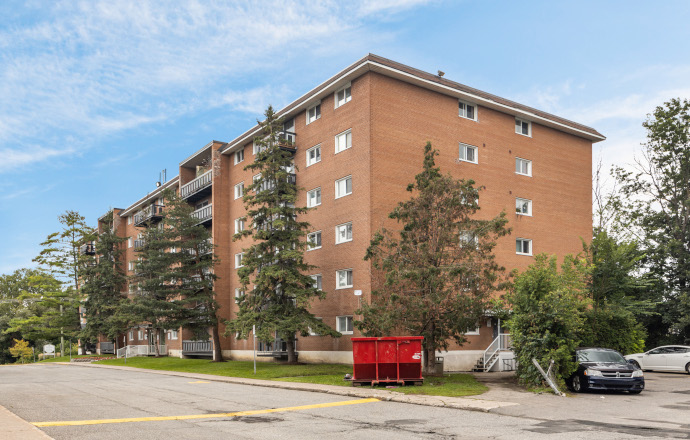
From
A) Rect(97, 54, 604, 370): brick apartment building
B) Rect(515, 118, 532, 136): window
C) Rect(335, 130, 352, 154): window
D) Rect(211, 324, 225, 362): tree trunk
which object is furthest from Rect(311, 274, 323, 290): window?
Rect(515, 118, 532, 136): window

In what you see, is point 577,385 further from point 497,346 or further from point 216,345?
point 216,345

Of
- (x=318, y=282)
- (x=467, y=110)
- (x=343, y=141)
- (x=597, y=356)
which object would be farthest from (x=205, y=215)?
(x=597, y=356)

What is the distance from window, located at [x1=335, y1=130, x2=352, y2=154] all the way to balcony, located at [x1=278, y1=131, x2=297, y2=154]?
3146mm

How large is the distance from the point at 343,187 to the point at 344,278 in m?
4.90

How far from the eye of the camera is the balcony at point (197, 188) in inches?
1774

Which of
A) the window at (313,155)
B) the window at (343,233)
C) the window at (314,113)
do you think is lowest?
the window at (343,233)

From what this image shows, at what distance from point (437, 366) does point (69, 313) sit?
2099 inches

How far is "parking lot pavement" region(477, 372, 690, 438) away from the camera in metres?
12.3

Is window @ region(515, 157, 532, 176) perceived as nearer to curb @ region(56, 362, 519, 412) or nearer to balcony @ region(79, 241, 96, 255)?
curb @ region(56, 362, 519, 412)

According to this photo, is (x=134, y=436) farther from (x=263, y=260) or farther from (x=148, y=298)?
(x=148, y=298)

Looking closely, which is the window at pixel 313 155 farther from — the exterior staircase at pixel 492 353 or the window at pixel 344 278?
the exterior staircase at pixel 492 353

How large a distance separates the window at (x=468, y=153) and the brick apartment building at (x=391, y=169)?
0.06 metres

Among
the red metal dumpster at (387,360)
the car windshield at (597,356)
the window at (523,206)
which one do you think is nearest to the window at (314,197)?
the window at (523,206)

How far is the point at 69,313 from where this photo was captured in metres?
65.7
